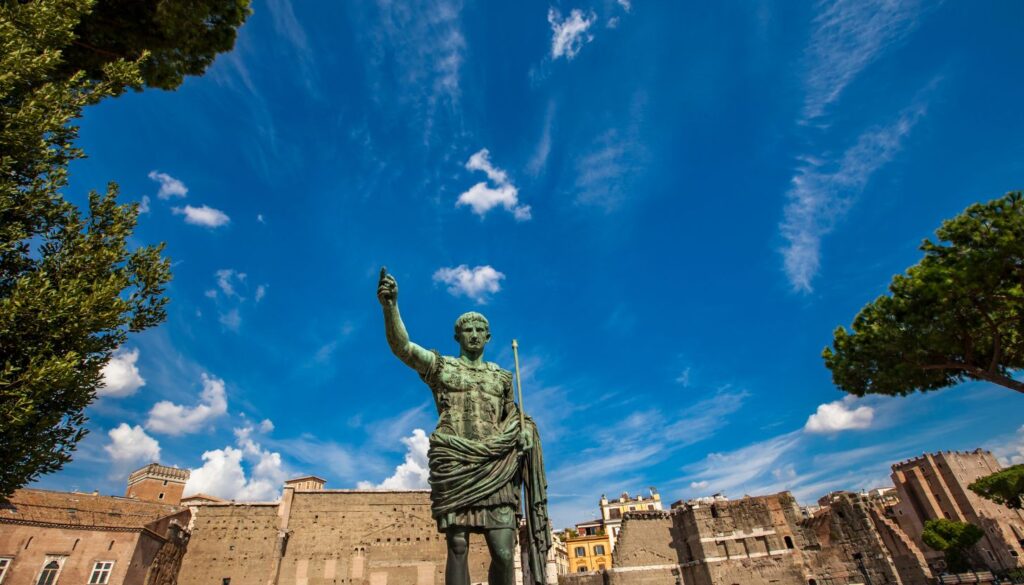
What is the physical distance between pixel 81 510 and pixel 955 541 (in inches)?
2059

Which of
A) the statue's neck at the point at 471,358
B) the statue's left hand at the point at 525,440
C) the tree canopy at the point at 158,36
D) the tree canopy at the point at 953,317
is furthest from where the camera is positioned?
the tree canopy at the point at 953,317

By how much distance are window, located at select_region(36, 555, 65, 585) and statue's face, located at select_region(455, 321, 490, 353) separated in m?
23.9

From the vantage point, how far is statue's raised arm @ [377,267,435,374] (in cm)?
365

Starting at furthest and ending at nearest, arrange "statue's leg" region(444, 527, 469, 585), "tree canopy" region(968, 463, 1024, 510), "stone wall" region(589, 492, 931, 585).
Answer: "tree canopy" region(968, 463, 1024, 510) → "stone wall" region(589, 492, 931, 585) → "statue's leg" region(444, 527, 469, 585)

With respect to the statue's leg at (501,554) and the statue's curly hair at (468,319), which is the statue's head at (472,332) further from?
the statue's leg at (501,554)

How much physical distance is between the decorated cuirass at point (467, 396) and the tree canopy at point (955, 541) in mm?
45270

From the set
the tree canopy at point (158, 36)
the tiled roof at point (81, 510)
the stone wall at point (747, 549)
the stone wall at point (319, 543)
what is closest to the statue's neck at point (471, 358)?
the tree canopy at point (158, 36)

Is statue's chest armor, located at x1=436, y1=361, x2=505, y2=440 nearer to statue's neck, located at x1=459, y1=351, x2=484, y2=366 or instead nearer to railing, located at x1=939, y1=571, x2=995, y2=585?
statue's neck, located at x1=459, y1=351, x2=484, y2=366

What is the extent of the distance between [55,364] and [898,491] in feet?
191

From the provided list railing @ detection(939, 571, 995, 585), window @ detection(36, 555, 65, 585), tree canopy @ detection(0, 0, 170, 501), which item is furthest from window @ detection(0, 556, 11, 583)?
railing @ detection(939, 571, 995, 585)

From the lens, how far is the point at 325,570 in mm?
27984

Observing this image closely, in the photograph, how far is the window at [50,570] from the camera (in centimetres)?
1783

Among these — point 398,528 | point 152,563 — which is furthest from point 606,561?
point 152,563

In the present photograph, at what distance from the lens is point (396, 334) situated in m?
3.79
